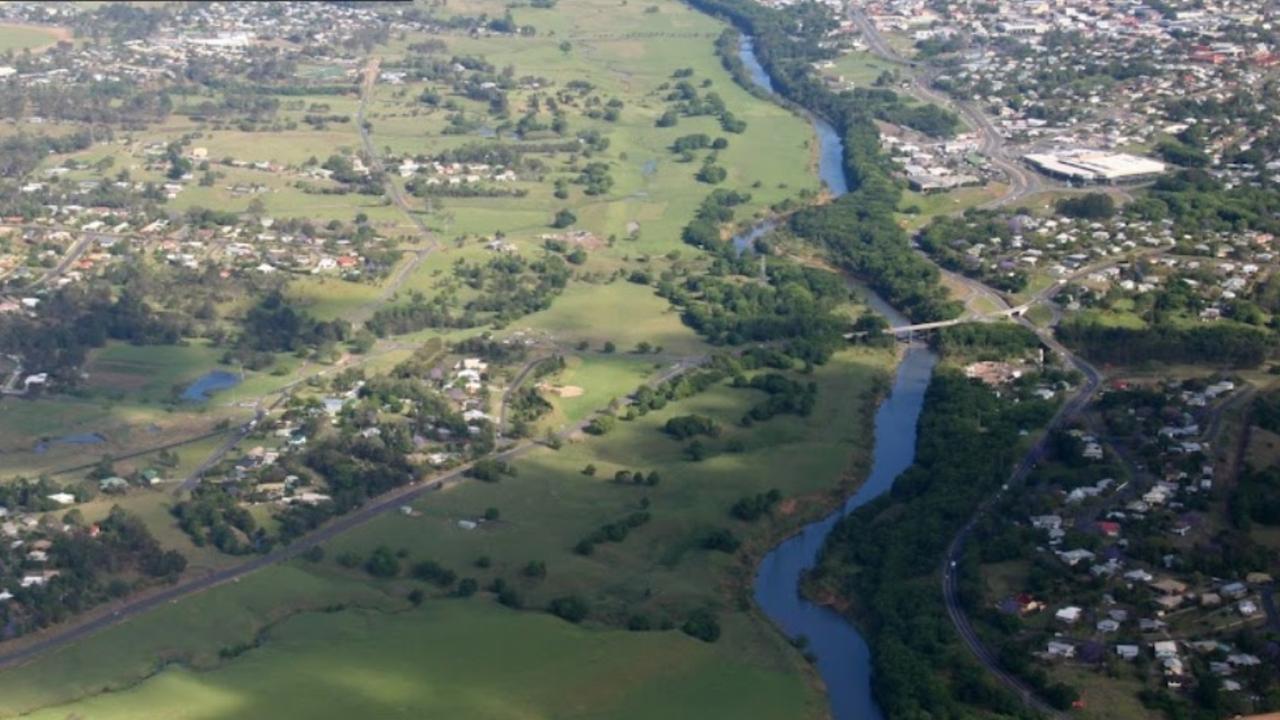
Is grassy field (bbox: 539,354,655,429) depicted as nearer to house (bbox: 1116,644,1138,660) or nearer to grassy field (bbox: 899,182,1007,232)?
house (bbox: 1116,644,1138,660)

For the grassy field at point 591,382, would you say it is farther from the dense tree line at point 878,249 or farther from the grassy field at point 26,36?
the grassy field at point 26,36

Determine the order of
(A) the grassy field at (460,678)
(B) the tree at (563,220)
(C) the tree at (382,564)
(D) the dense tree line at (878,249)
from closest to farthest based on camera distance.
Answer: (A) the grassy field at (460,678) → (C) the tree at (382,564) → (D) the dense tree line at (878,249) → (B) the tree at (563,220)

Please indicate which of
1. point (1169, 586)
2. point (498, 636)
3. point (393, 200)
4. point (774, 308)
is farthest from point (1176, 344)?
point (393, 200)

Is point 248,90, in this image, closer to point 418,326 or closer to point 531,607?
point 418,326

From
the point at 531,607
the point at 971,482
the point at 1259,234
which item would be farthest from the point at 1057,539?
the point at 1259,234

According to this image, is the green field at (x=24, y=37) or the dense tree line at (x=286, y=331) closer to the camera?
the dense tree line at (x=286, y=331)

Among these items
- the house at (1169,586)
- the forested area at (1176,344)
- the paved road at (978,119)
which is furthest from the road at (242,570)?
the paved road at (978,119)
